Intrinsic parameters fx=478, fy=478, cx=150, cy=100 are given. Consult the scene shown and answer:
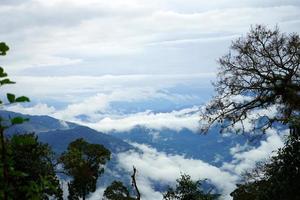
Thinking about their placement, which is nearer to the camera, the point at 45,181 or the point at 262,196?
the point at 45,181

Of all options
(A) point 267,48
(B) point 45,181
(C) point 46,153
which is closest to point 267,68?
(A) point 267,48

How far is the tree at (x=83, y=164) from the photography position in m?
74.0

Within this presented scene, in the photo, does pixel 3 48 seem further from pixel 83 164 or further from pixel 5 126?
pixel 83 164

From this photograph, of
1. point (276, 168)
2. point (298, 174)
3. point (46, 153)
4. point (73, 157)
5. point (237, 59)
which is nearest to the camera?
point (298, 174)

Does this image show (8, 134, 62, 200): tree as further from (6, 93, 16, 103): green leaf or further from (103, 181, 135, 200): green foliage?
(103, 181, 135, 200): green foliage

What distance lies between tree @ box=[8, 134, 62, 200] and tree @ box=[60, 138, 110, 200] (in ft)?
19.2

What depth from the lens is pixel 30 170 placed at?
152ft

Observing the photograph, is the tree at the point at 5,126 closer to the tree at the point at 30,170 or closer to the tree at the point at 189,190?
the tree at the point at 30,170

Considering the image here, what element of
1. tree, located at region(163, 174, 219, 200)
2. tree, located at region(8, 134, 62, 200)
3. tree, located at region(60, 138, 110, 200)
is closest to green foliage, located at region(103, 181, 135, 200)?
tree, located at region(60, 138, 110, 200)

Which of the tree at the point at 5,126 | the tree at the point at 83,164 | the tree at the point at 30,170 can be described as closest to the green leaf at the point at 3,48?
the tree at the point at 5,126

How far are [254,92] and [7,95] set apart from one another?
91.6ft

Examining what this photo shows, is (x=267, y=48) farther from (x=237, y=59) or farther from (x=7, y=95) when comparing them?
(x=7, y=95)

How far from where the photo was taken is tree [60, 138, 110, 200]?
74.0m

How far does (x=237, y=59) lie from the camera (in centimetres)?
3303
